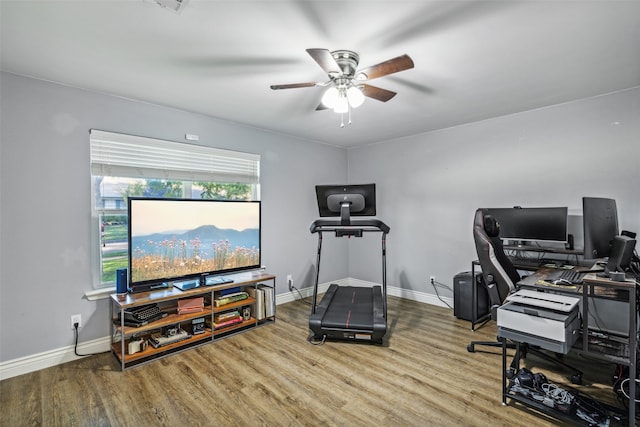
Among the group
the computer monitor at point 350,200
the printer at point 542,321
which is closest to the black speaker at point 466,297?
the computer monitor at point 350,200

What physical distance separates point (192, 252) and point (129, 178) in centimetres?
99

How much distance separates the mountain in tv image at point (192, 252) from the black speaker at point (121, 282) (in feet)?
0.33

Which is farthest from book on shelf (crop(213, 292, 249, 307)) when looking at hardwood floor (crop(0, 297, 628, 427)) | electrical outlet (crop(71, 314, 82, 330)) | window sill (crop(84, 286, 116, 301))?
electrical outlet (crop(71, 314, 82, 330))

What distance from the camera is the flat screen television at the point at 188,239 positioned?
288 centimetres

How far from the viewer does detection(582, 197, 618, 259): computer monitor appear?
214 cm

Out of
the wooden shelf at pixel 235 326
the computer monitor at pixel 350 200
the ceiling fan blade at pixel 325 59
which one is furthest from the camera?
the computer monitor at pixel 350 200

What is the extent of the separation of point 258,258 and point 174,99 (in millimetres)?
1999

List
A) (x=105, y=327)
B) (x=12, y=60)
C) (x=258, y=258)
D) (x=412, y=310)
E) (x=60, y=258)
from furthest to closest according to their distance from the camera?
(x=412, y=310), (x=258, y=258), (x=105, y=327), (x=60, y=258), (x=12, y=60)

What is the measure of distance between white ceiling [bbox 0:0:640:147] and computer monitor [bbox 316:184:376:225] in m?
0.96

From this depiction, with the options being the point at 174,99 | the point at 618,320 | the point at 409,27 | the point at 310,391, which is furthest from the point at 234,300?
the point at 618,320

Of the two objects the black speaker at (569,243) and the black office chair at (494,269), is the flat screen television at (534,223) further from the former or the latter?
the black office chair at (494,269)

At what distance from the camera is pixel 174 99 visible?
3.07 meters

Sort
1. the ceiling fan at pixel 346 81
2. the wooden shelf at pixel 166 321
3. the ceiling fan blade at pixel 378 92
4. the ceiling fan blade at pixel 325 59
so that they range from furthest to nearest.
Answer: the wooden shelf at pixel 166 321 → the ceiling fan blade at pixel 378 92 → the ceiling fan at pixel 346 81 → the ceiling fan blade at pixel 325 59

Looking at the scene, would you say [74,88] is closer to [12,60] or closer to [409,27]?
[12,60]
